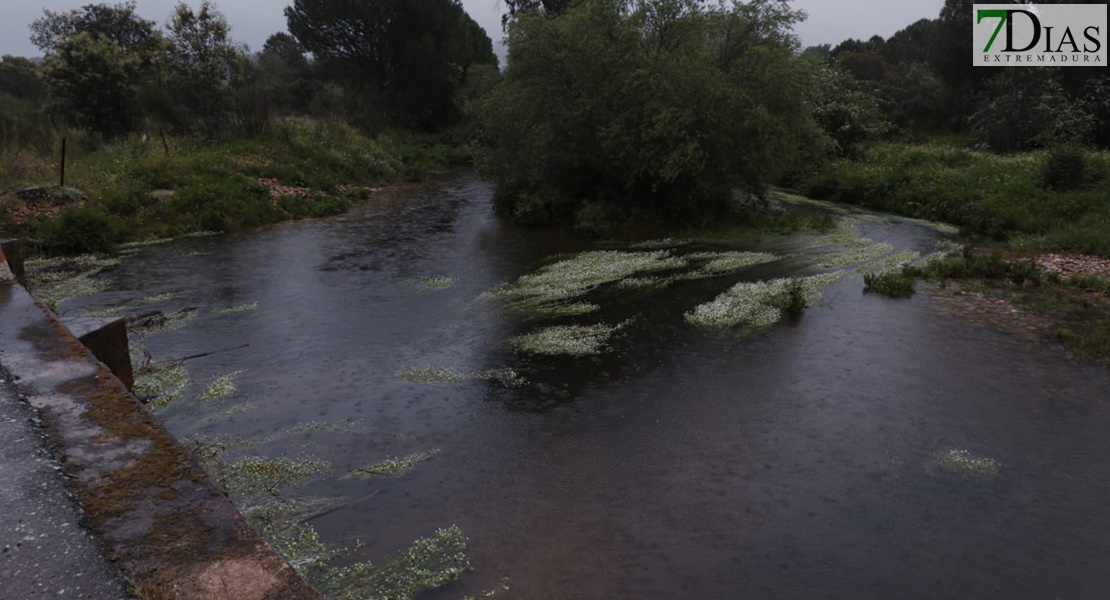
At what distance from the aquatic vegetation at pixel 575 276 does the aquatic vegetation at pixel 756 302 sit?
2.07 meters

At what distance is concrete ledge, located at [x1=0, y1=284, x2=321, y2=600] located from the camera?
9.89ft

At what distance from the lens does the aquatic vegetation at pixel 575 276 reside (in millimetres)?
13159

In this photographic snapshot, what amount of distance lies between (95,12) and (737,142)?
3489 cm

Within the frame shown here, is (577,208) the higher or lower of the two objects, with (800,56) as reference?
lower

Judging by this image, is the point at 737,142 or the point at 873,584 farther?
the point at 737,142

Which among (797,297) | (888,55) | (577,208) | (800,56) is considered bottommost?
(797,297)

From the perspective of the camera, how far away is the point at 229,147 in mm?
26719

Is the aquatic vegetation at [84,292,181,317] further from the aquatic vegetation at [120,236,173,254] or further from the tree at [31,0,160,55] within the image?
the tree at [31,0,160,55]

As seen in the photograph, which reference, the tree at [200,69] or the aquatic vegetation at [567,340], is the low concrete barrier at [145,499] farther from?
the tree at [200,69]

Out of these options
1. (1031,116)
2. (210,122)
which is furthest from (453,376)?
(1031,116)

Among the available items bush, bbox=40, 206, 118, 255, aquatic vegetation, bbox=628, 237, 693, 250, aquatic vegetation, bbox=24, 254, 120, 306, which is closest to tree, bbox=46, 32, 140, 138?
bush, bbox=40, 206, 118, 255

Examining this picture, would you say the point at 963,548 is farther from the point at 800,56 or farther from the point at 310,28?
the point at 310,28

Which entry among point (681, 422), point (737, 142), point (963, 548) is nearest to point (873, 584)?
point (963, 548)

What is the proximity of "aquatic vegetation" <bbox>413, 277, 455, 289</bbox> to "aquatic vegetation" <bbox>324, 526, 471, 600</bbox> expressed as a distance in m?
8.67
